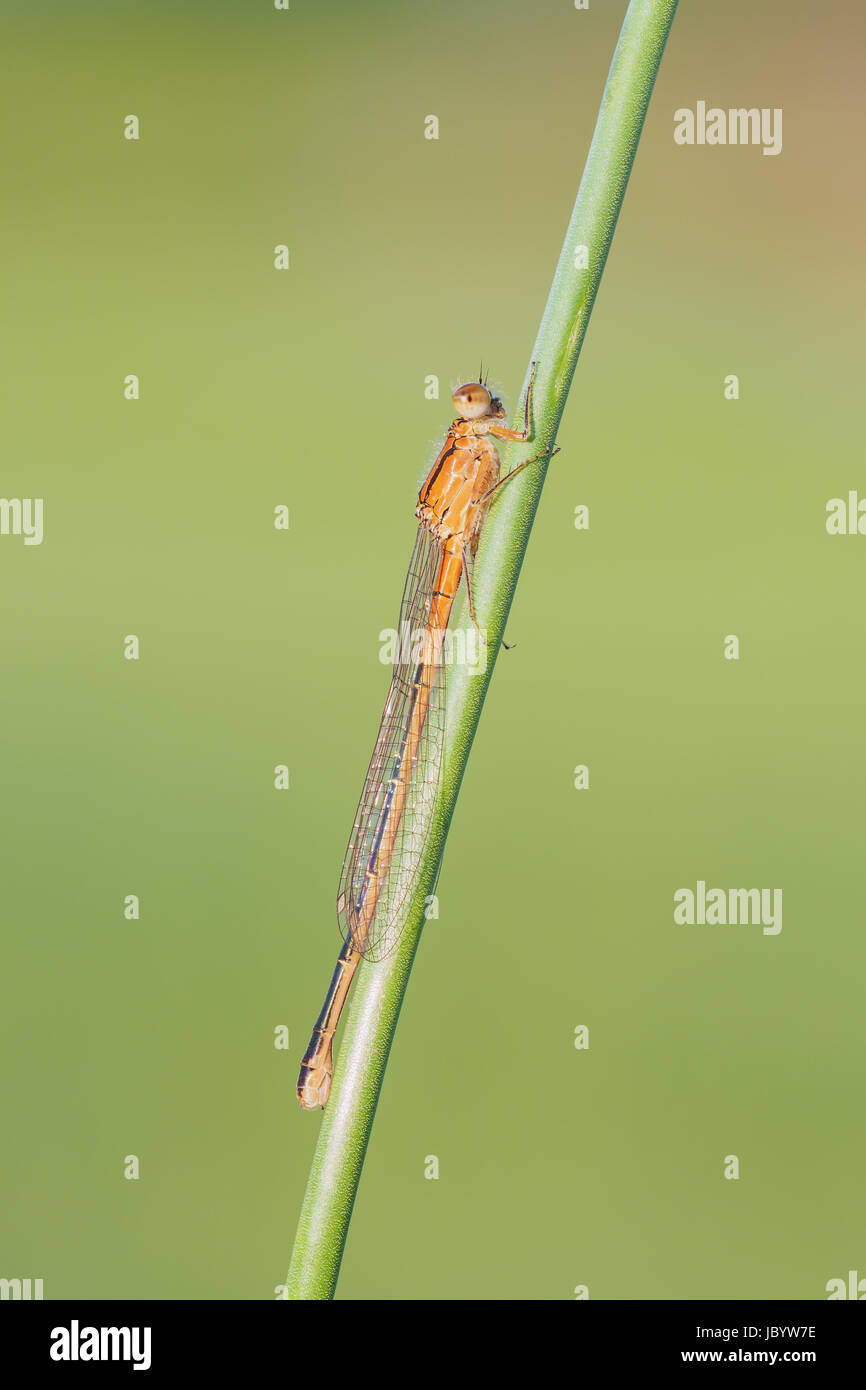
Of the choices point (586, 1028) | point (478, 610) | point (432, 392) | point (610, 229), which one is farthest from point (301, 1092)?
point (586, 1028)

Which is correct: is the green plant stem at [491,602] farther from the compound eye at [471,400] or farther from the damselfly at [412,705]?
the compound eye at [471,400]

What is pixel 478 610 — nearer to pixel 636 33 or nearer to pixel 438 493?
pixel 636 33

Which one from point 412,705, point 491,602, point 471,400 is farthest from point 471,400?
point 491,602

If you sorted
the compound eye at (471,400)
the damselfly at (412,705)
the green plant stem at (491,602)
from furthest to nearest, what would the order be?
1. the compound eye at (471,400)
2. the damselfly at (412,705)
3. the green plant stem at (491,602)

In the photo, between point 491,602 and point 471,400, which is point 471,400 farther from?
point 491,602

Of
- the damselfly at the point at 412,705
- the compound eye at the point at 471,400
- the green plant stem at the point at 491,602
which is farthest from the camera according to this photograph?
the compound eye at the point at 471,400

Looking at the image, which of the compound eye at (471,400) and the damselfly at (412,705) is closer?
the damselfly at (412,705)

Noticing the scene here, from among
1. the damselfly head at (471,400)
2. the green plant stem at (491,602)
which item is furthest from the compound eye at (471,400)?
the green plant stem at (491,602)
